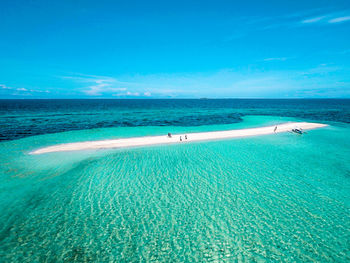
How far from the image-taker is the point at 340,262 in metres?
8.68

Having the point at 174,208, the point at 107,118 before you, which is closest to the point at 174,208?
the point at 174,208

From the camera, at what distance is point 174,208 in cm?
1277

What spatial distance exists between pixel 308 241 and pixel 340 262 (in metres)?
1.43

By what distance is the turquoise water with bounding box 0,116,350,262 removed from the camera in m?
9.31

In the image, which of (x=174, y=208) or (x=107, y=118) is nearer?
(x=174, y=208)

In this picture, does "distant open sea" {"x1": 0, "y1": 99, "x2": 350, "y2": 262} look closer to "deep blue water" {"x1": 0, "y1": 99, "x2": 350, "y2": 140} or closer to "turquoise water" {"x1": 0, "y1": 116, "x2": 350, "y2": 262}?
"turquoise water" {"x1": 0, "y1": 116, "x2": 350, "y2": 262}

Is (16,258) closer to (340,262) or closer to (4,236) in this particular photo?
(4,236)

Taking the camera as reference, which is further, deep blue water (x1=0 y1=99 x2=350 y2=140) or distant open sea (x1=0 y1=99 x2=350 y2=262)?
deep blue water (x1=0 y1=99 x2=350 y2=140)

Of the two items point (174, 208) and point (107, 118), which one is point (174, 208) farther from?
point (107, 118)

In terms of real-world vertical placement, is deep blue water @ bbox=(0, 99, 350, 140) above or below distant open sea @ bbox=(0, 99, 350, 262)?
above

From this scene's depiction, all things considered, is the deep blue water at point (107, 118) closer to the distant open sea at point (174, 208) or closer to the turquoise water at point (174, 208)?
the distant open sea at point (174, 208)

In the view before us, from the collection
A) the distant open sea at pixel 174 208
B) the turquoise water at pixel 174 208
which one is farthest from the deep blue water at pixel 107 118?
the turquoise water at pixel 174 208

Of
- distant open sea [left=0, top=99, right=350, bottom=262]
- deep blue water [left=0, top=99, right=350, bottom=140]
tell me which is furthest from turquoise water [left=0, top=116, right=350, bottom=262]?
deep blue water [left=0, top=99, right=350, bottom=140]

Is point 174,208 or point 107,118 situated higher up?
point 107,118
